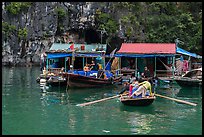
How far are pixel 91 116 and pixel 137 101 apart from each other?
2198mm

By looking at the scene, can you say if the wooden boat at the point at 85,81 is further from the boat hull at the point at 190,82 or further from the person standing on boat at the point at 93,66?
the boat hull at the point at 190,82

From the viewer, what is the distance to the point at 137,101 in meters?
13.0

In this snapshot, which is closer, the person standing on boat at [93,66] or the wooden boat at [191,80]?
the wooden boat at [191,80]

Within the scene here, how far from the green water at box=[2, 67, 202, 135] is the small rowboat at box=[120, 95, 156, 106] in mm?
186

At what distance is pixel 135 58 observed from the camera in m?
23.7

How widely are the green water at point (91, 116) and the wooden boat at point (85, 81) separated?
165cm

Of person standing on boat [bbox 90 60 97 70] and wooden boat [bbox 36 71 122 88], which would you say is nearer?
wooden boat [bbox 36 71 122 88]

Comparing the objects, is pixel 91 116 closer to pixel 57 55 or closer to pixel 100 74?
pixel 100 74

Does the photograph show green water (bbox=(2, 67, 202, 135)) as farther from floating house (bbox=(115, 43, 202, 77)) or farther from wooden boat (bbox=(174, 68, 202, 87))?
floating house (bbox=(115, 43, 202, 77))

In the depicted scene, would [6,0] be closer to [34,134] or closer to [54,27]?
[54,27]

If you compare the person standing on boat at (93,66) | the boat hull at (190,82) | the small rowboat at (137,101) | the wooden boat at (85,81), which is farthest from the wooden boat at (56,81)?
the small rowboat at (137,101)

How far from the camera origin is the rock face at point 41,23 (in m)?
36.2

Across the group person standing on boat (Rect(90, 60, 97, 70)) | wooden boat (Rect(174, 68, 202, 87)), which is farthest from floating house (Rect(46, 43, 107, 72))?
wooden boat (Rect(174, 68, 202, 87))

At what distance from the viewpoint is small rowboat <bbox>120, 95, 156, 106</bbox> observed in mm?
12930
